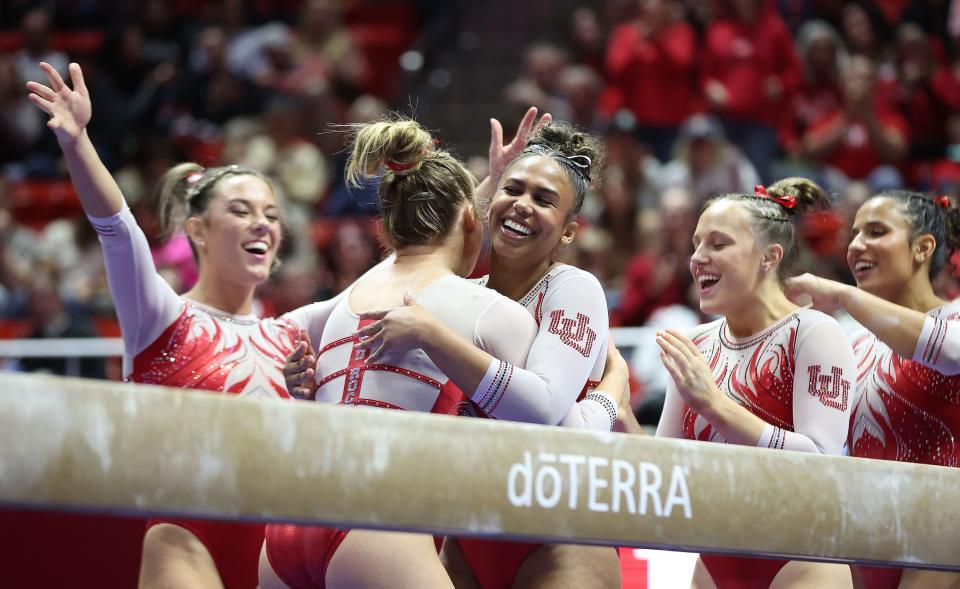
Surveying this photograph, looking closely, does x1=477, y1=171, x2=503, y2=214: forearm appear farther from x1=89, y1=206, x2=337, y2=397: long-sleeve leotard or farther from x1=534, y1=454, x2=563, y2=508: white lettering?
x1=534, y1=454, x2=563, y2=508: white lettering

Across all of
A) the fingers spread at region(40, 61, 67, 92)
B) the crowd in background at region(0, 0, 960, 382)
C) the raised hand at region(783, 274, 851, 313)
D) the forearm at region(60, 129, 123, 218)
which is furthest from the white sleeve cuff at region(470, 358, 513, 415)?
the crowd in background at region(0, 0, 960, 382)

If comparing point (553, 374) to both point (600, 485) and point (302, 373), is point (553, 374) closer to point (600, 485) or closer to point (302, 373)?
point (600, 485)

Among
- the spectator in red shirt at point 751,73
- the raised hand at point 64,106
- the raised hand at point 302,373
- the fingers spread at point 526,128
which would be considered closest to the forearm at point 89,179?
the raised hand at point 64,106

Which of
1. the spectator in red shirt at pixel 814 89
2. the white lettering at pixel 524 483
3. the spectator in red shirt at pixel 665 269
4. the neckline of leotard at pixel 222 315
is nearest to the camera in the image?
the white lettering at pixel 524 483

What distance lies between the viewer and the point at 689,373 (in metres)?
2.99

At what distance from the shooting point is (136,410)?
2.06 meters

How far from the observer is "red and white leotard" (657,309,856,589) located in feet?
10.0

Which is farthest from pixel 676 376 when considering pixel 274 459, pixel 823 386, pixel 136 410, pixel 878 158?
pixel 878 158

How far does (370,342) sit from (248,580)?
100 centimetres

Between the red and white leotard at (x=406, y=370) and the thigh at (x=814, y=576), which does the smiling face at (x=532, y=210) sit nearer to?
the red and white leotard at (x=406, y=370)

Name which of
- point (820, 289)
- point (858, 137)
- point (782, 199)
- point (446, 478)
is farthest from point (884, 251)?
point (858, 137)

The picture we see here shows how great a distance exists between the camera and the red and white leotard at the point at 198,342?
3.19 m

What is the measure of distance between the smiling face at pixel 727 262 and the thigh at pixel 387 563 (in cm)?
120

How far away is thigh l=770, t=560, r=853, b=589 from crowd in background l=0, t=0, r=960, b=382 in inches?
135
